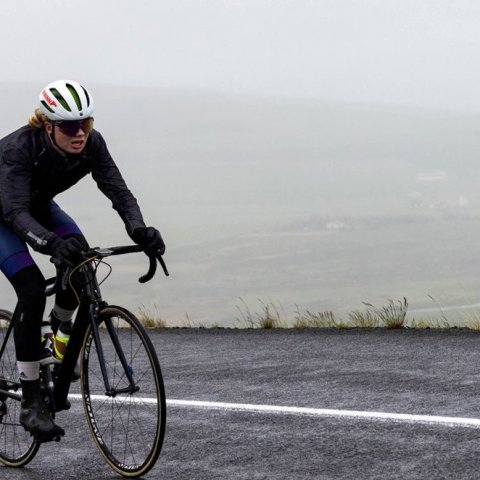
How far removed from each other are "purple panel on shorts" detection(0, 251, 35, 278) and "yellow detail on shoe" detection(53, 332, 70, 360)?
58cm

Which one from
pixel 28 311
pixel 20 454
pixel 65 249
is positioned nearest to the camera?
pixel 65 249

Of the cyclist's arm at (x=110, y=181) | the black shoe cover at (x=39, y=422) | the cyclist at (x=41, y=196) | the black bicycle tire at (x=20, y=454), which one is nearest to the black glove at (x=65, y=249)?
the cyclist at (x=41, y=196)

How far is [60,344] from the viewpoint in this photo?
22.5 ft

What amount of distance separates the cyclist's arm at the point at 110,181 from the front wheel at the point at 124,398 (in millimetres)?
662

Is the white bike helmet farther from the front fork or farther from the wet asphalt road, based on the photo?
the wet asphalt road

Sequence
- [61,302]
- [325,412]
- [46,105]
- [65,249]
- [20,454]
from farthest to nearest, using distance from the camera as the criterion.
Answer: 1. [325,412]
2. [20,454]
3. [61,302]
4. [46,105]
5. [65,249]

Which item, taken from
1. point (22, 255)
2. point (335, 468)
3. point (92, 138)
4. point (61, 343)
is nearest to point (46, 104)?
point (92, 138)

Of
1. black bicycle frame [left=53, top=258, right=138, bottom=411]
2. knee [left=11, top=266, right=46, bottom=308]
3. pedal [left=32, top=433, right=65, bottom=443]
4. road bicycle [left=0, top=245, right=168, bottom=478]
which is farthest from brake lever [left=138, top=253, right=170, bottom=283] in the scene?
pedal [left=32, top=433, right=65, bottom=443]

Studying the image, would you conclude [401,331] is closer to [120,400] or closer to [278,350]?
[278,350]

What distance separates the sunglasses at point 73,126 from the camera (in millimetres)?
6340

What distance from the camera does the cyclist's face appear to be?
6.39 metres

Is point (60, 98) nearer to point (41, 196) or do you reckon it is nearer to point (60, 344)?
point (41, 196)

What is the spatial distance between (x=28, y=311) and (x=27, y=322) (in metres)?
0.08

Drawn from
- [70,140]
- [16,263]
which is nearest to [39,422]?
[16,263]
